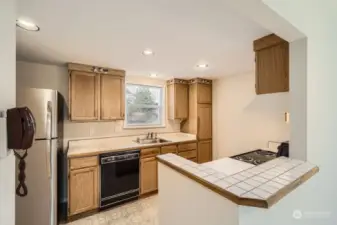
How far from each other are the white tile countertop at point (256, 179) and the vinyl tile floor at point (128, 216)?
143cm

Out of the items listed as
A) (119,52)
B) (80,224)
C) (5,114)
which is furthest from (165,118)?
(5,114)

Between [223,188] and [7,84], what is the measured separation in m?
1.13

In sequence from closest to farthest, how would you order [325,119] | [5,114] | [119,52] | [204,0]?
[5,114]
[204,0]
[325,119]
[119,52]

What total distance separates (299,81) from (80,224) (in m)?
2.98

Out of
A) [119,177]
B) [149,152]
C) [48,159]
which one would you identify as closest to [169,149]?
[149,152]

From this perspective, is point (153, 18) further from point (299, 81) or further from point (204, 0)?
point (299, 81)

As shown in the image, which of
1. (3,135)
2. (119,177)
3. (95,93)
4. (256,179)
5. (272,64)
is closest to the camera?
(3,135)

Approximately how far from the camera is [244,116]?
331cm

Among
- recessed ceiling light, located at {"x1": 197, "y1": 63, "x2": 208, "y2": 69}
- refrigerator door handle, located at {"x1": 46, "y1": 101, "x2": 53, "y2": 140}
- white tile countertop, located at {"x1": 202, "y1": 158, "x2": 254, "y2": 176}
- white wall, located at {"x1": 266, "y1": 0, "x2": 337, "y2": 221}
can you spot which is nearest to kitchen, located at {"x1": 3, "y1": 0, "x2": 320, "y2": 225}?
refrigerator door handle, located at {"x1": 46, "y1": 101, "x2": 53, "y2": 140}

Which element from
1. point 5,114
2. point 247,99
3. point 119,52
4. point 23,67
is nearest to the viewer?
point 5,114

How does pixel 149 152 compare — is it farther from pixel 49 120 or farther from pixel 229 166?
pixel 49 120

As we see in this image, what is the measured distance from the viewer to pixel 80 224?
7.34ft

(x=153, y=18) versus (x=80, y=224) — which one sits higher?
(x=153, y=18)

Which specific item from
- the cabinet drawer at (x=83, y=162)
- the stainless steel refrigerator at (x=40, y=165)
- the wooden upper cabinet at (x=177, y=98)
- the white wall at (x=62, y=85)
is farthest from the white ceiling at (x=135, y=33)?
the cabinet drawer at (x=83, y=162)
